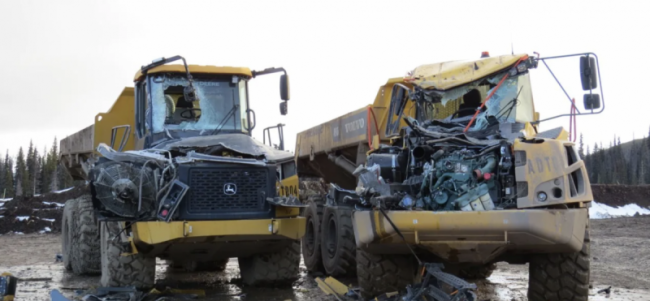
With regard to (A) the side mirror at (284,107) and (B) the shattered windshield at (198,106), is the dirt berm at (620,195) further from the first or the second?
(B) the shattered windshield at (198,106)

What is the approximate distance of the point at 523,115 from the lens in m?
7.87

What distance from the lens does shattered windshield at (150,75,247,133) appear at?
9211mm

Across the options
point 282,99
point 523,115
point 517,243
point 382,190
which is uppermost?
point 282,99

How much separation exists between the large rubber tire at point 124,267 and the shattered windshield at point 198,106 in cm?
169

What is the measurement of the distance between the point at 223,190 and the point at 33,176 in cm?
6151

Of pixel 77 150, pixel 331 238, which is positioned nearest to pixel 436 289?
pixel 331 238

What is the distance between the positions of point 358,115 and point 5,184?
2305 inches

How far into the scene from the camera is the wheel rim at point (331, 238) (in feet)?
33.4

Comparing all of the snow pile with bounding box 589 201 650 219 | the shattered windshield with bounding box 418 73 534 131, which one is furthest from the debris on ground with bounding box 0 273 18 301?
the snow pile with bounding box 589 201 650 219

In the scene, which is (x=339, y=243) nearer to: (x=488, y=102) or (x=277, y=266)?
(x=277, y=266)

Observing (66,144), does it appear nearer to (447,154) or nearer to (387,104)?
(387,104)

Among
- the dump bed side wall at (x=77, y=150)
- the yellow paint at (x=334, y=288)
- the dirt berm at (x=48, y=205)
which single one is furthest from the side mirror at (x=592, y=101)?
the dirt berm at (x=48, y=205)

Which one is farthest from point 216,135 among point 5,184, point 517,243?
point 5,184

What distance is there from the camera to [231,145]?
27.9 ft
